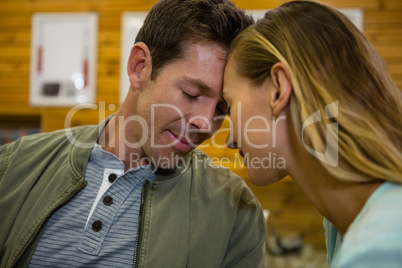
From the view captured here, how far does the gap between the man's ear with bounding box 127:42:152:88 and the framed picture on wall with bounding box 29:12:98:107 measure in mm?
2490

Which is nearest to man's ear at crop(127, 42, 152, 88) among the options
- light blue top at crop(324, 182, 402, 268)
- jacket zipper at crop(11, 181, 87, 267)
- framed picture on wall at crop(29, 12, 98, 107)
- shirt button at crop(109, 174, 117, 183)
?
shirt button at crop(109, 174, 117, 183)

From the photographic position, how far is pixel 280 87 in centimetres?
106

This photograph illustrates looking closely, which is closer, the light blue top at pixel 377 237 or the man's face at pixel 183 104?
the light blue top at pixel 377 237

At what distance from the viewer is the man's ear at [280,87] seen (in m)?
1.04

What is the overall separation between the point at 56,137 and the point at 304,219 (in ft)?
8.49

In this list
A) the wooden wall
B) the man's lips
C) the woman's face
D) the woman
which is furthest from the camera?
the wooden wall

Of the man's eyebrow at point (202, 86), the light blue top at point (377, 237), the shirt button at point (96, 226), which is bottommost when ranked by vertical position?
the shirt button at point (96, 226)

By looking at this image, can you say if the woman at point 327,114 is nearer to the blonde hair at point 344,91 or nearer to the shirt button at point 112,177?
the blonde hair at point 344,91

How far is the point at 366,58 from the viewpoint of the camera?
100 cm

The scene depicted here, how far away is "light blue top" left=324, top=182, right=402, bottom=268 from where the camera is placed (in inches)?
29.9

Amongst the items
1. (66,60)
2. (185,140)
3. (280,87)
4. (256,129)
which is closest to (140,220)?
(185,140)

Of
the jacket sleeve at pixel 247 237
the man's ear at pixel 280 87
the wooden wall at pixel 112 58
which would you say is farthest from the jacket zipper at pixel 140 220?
the wooden wall at pixel 112 58

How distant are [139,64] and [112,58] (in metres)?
2.51

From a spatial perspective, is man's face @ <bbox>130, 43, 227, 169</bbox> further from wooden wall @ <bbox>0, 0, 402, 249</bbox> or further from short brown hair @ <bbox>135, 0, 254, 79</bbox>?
wooden wall @ <bbox>0, 0, 402, 249</bbox>
